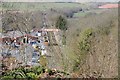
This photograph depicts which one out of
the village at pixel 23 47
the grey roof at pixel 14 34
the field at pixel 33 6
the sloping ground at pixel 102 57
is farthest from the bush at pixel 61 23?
the grey roof at pixel 14 34

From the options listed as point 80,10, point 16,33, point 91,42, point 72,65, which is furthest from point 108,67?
point 80,10

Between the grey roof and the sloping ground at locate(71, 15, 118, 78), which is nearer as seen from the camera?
the sloping ground at locate(71, 15, 118, 78)

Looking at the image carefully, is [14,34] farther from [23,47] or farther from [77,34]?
[77,34]

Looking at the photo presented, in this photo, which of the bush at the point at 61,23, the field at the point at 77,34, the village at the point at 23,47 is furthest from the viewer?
the bush at the point at 61,23

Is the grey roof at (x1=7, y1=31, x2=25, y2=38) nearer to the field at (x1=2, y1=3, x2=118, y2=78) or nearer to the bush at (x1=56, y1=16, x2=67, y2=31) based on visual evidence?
the field at (x1=2, y1=3, x2=118, y2=78)

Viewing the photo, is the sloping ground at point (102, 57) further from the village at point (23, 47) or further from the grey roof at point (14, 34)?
the grey roof at point (14, 34)

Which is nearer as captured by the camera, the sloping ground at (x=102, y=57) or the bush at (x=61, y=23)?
the sloping ground at (x=102, y=57)

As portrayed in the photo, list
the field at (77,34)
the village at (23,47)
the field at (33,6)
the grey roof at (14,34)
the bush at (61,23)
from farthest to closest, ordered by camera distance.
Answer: the bush at (61,23), the grey roof at (14,34), the field at (77,34), the field at (33,6), the village at (23,47)

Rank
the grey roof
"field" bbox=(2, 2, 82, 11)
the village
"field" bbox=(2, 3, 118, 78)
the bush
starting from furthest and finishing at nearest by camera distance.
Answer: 1. the bush
2. the grey roof
3. "field" bbox=(2, 3, 118, 78)
4. "field" bbox=(2, 2, 82, 11)
5. the village

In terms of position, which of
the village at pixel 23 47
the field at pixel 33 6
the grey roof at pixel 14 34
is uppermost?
the field at pixel 33 6

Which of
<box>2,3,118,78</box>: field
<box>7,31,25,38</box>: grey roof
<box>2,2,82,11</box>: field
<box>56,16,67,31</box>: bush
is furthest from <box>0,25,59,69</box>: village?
<box>56,16,67,31</box>: bush

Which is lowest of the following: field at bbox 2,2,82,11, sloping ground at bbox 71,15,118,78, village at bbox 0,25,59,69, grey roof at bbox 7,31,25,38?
sloping ground at bbox 71,15,118,78

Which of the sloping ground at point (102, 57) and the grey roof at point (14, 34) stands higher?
the grey roof at point (14, 34)
